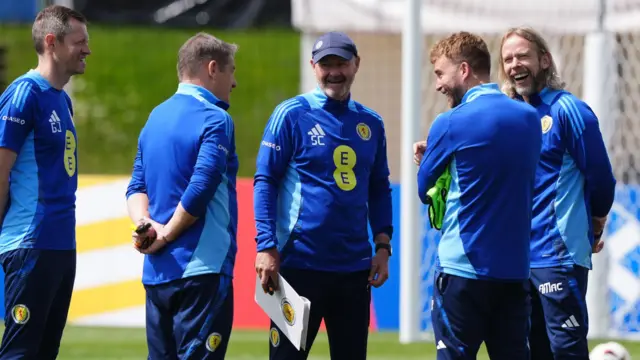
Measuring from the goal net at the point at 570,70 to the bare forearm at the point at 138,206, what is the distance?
417cm

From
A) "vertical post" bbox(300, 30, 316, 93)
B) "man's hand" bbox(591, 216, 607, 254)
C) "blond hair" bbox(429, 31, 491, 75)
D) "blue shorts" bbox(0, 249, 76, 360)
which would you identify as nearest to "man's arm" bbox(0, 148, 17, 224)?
"blue shorts" bbox(0, 249, 76, 360)

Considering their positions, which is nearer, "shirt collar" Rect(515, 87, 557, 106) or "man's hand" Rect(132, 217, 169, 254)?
"man's hand" Rect(132, 217, 169, 254)

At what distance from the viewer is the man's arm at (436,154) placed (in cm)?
498

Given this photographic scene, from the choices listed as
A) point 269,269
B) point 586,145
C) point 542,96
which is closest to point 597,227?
point 586,145

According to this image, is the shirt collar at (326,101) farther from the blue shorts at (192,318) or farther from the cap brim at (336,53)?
the blue shorts at (192,318)

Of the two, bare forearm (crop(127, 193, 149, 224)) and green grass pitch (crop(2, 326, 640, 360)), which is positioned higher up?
bare forearm (crop(127, 193, 149, 224))

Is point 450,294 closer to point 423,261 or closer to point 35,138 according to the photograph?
point 35,138

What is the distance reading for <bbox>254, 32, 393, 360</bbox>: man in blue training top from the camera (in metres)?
5.41

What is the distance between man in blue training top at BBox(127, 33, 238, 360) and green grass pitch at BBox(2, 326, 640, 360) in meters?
3.39

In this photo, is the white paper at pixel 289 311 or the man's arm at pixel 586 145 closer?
the white paper at pixel 289 311

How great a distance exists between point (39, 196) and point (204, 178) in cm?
81

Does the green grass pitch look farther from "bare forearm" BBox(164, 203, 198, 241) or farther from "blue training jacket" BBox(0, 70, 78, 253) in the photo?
"bare forearm" BBox(164, 203, 198, 241)

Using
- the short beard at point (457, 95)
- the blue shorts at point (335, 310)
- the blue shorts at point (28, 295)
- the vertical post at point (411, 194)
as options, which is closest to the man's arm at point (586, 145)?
the short beard at point (457, 95)

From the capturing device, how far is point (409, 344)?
9.30 meters
